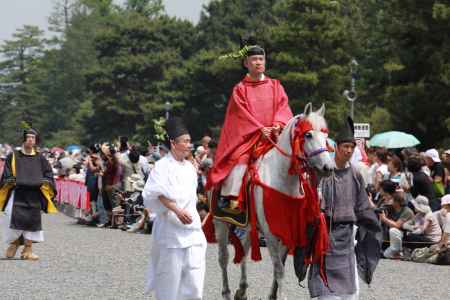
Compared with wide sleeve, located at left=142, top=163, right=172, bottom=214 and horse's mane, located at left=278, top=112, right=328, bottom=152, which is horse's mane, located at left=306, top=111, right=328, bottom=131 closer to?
horse's mane, located at left=278, top=112, right=328, bottom=152

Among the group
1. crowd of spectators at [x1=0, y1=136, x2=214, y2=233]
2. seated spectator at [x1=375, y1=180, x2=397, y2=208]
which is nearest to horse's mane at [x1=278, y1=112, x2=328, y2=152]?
seated spectator at [x1=375, y1=180, x2=397, y2=208]

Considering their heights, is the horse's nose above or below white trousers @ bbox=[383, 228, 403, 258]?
above

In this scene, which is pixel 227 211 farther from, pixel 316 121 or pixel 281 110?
pixel 316 121

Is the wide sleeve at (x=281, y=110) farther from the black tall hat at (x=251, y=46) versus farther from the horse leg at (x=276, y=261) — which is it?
the horse leg at (x=276, y=261)

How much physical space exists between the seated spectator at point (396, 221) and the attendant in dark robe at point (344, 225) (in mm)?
7268

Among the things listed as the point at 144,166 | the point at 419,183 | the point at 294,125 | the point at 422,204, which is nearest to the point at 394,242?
the point at 422,204

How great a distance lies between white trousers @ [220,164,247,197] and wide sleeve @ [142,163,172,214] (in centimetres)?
217

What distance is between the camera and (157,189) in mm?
8844

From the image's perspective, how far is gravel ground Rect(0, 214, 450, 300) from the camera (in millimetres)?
11656

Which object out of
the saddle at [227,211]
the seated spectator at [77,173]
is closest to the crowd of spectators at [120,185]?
the seated spectator at [77,173]

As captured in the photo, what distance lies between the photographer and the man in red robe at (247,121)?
439 inches

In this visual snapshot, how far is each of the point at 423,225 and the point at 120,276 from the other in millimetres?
5010

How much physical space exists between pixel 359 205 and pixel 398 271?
5920mm

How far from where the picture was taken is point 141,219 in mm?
21844
